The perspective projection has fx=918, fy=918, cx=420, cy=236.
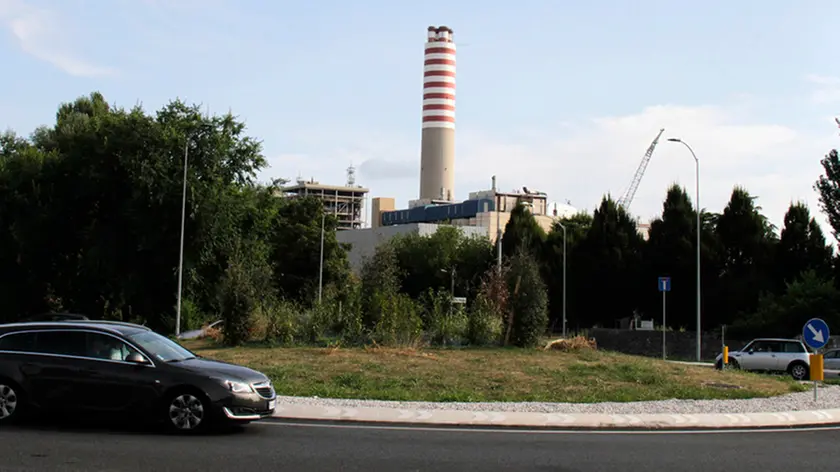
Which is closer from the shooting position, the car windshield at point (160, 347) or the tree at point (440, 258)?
the car windshield at point (160, 347)

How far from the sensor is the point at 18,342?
45.8 feet

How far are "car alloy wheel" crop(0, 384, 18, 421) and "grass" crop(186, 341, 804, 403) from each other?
5678 millimetres

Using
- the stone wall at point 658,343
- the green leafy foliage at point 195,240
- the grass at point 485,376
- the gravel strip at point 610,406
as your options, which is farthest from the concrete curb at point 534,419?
the stone wall at point 658,343

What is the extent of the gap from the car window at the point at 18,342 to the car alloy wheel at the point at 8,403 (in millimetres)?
633

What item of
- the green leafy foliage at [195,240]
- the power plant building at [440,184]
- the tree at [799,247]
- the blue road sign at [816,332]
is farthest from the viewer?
the power plant building at [440,184]

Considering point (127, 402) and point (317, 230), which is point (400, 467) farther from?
point (317, 230)

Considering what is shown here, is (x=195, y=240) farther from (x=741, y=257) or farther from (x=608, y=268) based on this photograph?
(x=741, y=257)

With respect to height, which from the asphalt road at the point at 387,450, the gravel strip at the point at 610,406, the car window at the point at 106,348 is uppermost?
the car window at the point at 106,348

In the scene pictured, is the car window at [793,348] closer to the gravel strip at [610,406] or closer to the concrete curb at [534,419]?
the gravel strip at [610,406]

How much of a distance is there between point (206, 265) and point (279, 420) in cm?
3318

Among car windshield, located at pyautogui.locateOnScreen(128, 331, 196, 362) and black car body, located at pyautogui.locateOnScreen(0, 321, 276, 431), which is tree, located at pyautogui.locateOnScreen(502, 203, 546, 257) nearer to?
car windshield, located at pyautogui.locateOnScreen(128, 331, 196, 362)

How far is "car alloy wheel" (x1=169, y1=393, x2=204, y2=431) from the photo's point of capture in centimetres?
1305

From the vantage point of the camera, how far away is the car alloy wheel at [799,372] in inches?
1227

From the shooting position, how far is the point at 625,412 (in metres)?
16.9
